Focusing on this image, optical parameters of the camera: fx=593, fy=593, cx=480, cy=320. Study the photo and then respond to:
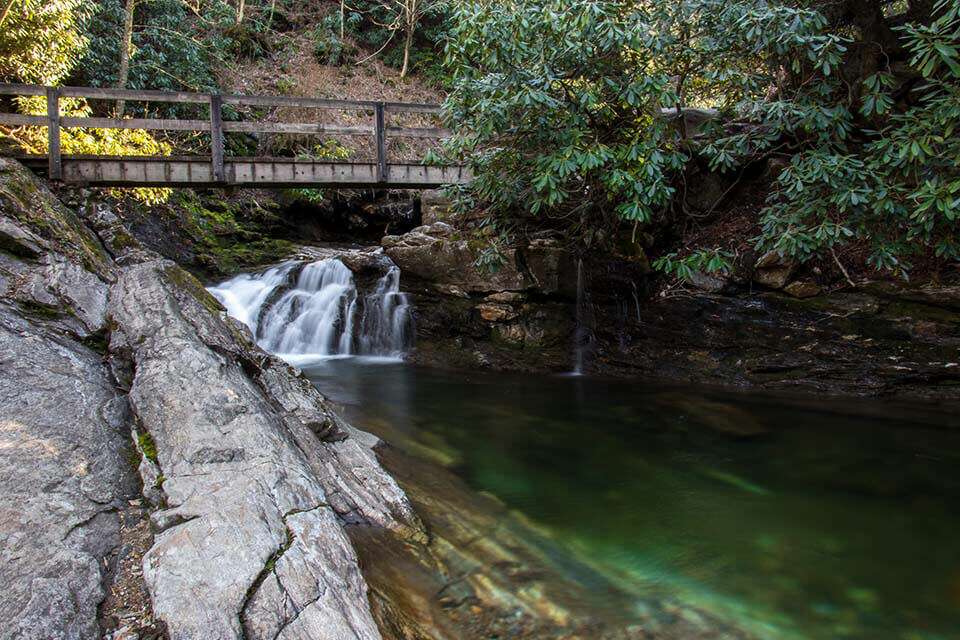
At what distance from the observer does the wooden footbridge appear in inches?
330

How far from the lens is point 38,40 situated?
9789 mm

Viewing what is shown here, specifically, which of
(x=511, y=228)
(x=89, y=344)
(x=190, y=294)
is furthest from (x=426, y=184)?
(x=89, y=344)

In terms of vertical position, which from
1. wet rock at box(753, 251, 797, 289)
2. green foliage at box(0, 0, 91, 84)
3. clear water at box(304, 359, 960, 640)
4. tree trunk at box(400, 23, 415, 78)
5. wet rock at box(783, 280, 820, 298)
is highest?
tree trunk at box(400, 23, 415, 78)

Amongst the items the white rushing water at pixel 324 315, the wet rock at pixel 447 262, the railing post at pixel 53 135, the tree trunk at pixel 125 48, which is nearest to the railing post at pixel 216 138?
the railing post at pixel 53 135

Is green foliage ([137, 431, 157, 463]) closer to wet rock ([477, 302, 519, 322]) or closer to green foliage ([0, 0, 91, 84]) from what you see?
wet rock ([477, 302, 519, 322])

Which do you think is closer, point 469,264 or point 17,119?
point 17,119

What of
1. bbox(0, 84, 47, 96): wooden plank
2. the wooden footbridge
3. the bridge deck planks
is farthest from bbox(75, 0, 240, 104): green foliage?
the bridge deck planks

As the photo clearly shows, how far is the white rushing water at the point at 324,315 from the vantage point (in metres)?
9.73

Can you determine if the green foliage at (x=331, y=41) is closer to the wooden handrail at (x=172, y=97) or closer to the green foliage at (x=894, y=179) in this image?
the wooden handrail at (x=172, y=97)

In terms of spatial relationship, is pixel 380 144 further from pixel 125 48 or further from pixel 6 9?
pixel 125 48

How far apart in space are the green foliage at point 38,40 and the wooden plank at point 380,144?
18.1ft

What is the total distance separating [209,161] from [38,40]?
407cm

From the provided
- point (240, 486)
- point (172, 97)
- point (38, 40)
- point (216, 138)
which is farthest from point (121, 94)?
point (240, 486)

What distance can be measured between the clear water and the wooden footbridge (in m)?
3.37
